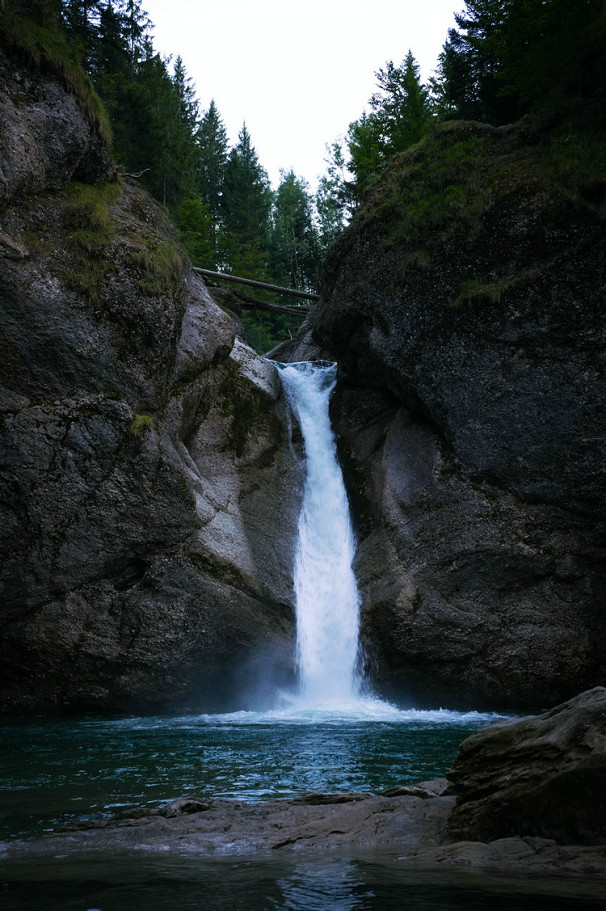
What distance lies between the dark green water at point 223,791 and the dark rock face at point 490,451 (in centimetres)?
177

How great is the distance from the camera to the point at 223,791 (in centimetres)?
663

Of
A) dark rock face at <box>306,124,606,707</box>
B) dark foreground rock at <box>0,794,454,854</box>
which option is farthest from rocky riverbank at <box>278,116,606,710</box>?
dark foreground rock at <box>0,794,454,854</box>

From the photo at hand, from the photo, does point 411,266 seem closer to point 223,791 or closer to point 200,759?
point 200,759

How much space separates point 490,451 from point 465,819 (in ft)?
36.7

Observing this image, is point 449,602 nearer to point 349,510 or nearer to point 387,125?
point 349,510

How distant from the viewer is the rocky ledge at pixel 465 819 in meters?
4.07

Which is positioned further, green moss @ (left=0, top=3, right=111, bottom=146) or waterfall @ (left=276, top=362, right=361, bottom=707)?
waterfall @ (left=276, top=362, right=361, bottom=707)

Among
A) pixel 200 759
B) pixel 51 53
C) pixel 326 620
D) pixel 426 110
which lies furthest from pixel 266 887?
pixel 426 110

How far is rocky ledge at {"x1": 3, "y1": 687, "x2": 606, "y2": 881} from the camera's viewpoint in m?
4.07

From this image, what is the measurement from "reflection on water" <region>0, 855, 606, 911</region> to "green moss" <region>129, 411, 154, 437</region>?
10.3 meters

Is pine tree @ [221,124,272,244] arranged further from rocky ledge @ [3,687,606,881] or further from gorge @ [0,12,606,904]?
rocky ledge @ [3,687,606,881]

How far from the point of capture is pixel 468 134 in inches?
715

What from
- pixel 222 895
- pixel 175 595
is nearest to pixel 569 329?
pixel 175 595

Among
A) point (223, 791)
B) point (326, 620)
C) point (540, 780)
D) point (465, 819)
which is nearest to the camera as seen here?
point (540, 780)
